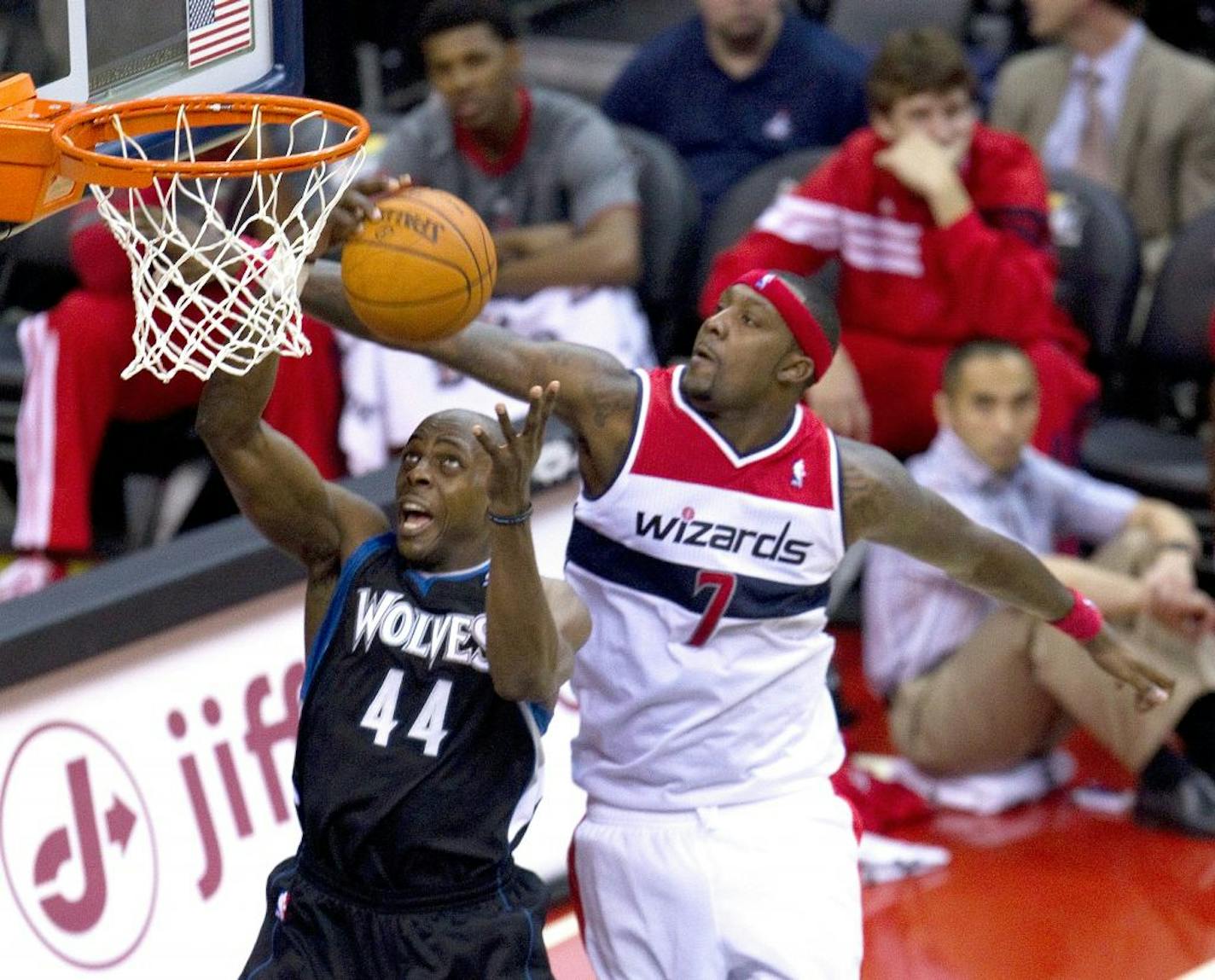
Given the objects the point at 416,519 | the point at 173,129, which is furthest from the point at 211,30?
the point at 416,519

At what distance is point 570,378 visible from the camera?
14.3ft

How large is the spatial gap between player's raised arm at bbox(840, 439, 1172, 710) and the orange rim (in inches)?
48.1

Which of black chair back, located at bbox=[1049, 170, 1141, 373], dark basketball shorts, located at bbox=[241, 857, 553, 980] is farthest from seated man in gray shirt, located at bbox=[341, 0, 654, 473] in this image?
dark basketball shorts, located at bbox=[241, 857, 553, 980]

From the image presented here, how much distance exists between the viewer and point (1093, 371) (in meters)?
7.34

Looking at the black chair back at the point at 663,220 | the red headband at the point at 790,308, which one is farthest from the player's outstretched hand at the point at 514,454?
the black chair back at the point at 663,220

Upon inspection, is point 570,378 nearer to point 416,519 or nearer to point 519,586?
point 416,519

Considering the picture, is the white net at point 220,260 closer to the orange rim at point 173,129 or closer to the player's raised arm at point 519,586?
the orange rim at point 173,129

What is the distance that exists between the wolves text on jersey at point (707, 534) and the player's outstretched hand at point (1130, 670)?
91cm

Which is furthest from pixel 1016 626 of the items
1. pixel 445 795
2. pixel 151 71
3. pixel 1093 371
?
pixel 151 71

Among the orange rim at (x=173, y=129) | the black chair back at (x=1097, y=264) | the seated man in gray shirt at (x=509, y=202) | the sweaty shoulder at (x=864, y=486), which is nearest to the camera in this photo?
the orange rim at (x=173, y=129)

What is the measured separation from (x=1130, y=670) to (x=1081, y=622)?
0.14m

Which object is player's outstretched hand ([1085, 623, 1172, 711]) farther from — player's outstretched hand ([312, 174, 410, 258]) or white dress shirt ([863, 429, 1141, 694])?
player's outstretched hand ([312, 174, 410, 258])

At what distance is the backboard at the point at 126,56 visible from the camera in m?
3.88

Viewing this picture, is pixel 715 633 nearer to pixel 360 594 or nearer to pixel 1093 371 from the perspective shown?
pixel 360 594
